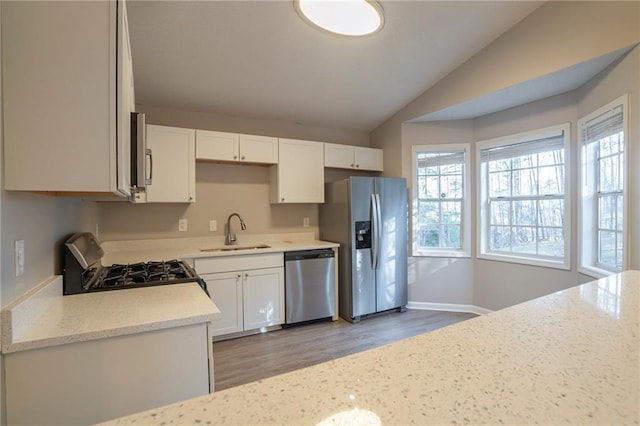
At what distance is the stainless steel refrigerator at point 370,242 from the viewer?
11.6 feet

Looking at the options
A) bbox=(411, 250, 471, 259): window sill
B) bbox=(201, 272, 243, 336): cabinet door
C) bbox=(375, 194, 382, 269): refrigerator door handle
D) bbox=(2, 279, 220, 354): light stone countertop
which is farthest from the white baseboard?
bbox=(2, 279, 220, 354): light stone countertop

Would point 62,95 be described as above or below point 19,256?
above

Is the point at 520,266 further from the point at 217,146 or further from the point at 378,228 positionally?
the point at 217,146

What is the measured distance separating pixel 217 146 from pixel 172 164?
18.9 inches

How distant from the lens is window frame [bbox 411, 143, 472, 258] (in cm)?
383

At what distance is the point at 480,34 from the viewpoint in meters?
2.86

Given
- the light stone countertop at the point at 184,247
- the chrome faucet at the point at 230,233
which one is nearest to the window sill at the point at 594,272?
the light stone countertop at the point at 184,247

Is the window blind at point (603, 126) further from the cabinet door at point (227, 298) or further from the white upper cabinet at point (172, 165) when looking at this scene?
the white upper cabinet at point (172, 165)

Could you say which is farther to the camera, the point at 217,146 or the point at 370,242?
the point at 370,242

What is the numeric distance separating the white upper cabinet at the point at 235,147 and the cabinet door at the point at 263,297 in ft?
4.03

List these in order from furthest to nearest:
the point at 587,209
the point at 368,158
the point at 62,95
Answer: the point at 368,158 → the point at 587,209 → the point at 62,95

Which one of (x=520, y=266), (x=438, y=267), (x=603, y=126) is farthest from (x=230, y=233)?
(x=603, y=126)

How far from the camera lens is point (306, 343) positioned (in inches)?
118

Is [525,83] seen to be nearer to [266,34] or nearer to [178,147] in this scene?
[266,34]
